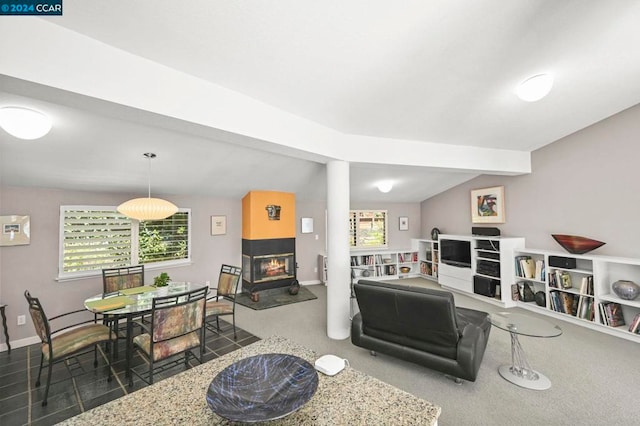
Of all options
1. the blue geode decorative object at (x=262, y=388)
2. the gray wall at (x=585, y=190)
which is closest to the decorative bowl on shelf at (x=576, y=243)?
the gray wall at (x=585, y=190)

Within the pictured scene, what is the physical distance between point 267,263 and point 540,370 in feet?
14.6

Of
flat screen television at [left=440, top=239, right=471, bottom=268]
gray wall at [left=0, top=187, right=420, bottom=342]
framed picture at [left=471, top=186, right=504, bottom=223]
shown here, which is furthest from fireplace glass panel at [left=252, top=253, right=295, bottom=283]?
framed picture at [left=471, top=186, right=504, bottom=223]

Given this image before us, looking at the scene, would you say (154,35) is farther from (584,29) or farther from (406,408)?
(584,29)

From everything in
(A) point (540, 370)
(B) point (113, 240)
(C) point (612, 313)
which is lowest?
(A) point (540, 370)

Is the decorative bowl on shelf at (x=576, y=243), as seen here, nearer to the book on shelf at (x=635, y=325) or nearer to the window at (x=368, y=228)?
the book on shelf at (x=635, y=325)

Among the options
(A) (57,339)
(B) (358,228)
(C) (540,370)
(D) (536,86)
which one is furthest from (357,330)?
(B) (358,228)

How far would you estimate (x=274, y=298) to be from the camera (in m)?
5.47

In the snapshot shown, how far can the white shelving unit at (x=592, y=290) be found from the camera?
12.4ft

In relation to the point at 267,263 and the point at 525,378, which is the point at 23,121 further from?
the point at 525,378

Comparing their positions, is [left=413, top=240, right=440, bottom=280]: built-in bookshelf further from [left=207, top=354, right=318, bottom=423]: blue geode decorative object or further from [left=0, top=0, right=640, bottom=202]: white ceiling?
[left=207, top=354, right=318, bottom=423]: blue geode decorative object

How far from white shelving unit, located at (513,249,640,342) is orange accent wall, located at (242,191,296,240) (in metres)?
4.58

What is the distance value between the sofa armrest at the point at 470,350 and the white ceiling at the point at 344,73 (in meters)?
2.36

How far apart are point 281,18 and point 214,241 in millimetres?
4544

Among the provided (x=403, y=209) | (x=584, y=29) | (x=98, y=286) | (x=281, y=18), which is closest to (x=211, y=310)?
(x=98, y=286)
